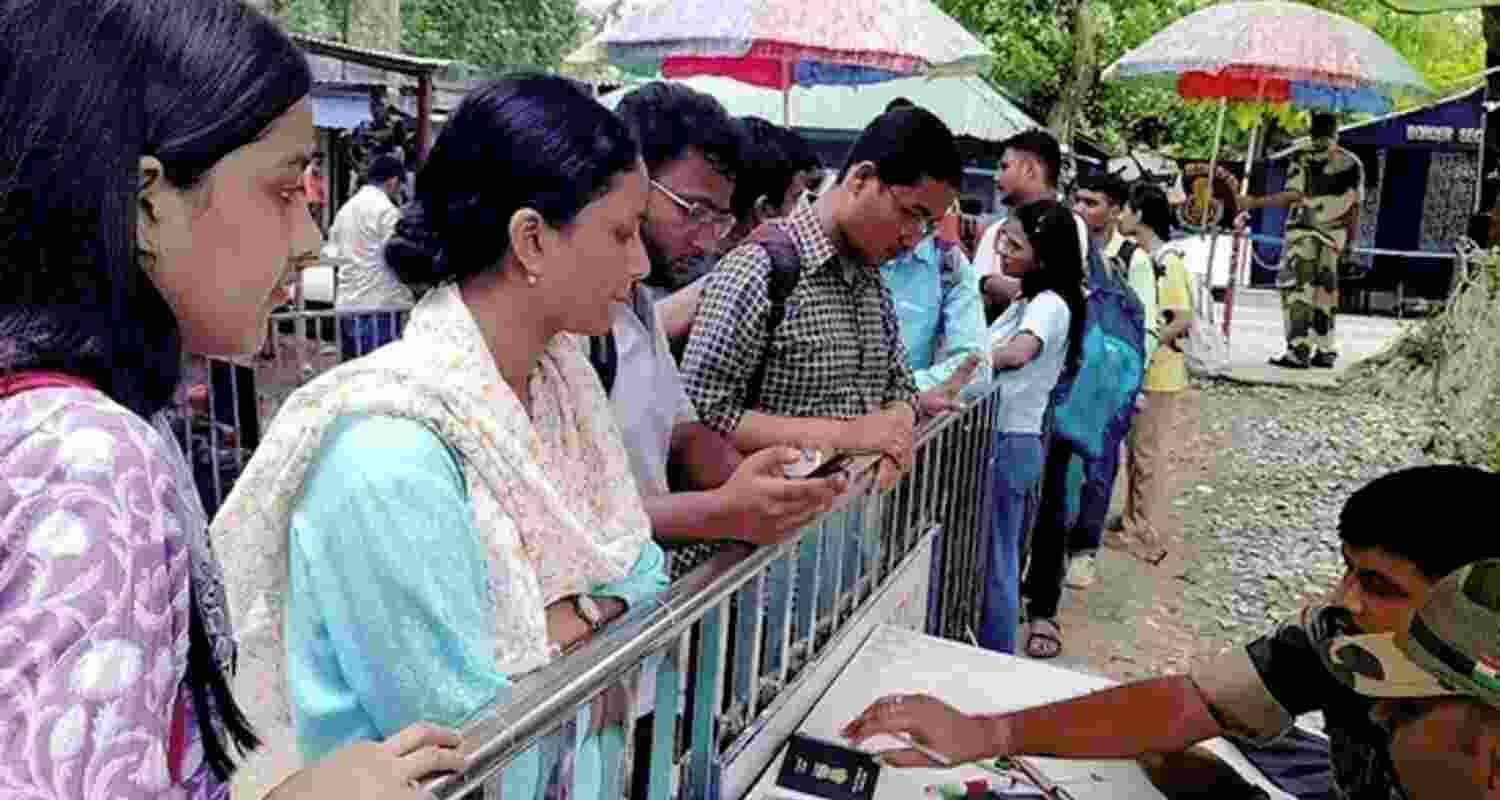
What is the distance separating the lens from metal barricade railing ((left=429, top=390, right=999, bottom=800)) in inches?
55.5

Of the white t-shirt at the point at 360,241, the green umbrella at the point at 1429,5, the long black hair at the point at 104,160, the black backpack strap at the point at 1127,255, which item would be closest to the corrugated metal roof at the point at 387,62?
the white t-shirt at the point at 360,241

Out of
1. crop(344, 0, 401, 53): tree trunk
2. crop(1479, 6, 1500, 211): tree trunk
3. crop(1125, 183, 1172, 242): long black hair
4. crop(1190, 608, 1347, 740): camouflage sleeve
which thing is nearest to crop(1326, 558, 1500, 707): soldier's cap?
crop(1190, 608, 1347, 740): camouflage sleeve

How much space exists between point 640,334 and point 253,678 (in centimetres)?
91

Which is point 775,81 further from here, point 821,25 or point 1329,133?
point 1329,133

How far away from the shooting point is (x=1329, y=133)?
1282cm

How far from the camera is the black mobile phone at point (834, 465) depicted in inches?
95.8

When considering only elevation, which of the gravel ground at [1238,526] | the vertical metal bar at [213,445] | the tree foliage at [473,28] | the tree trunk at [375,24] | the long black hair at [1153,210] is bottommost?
the gravel ground at [1238,526]

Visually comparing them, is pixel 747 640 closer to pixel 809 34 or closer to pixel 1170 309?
pixel 809 34

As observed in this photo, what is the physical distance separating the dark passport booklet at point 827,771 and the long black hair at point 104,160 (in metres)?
1.17

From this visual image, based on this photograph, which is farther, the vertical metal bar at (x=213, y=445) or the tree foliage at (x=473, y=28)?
the tree foliage at (x=473, y=28)

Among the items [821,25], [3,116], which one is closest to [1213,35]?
[821,25]

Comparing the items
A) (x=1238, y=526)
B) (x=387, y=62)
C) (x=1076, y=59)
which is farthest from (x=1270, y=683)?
(x=1076, y=59)

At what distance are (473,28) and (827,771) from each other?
94.9 feet

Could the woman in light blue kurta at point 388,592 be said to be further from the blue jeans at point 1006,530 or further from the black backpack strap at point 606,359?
the blue jeans at point 1006,530
